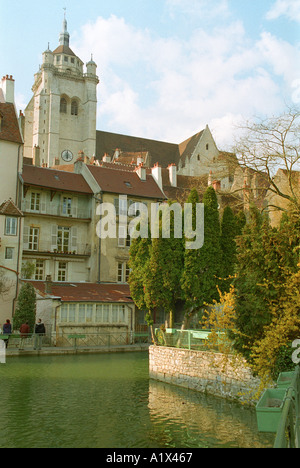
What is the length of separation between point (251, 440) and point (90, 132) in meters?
71.6

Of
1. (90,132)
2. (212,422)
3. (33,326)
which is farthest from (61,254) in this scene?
(90,132)

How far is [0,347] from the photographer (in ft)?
83.4

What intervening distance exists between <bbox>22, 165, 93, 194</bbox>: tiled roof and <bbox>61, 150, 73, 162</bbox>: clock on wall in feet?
119

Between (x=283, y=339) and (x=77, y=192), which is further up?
(x=77, y=192)

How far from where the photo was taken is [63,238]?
40.6m

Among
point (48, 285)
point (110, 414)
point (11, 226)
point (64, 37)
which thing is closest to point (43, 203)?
point (11, 226)

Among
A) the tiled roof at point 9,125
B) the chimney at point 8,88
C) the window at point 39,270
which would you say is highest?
the chimney at point 8,88

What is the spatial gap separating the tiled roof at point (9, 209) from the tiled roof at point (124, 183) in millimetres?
8703

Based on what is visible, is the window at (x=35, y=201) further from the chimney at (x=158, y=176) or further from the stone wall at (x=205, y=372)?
the stone wall at (x=205, y=372)

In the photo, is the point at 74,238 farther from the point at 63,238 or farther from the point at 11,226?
the point at 11,226

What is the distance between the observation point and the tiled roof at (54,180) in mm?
39281

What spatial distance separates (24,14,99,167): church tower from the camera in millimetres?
76938

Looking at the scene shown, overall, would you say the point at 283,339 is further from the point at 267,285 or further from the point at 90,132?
the point at 90,132

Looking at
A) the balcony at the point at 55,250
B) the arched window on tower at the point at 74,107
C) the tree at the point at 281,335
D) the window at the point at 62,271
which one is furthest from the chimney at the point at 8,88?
the arched window on tower at the point at 74,107
